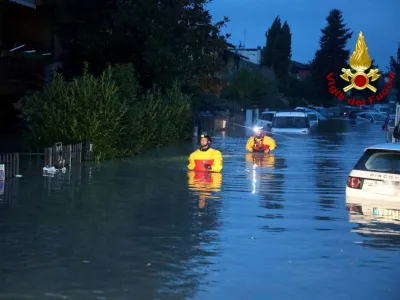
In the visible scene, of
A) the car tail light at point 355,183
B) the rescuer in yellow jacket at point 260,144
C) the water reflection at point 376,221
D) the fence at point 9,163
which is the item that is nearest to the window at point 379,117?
the rescuer in yellow jacket at point 260,144

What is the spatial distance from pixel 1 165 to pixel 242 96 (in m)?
62.0

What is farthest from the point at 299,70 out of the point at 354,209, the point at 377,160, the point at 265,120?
the point at 354,209

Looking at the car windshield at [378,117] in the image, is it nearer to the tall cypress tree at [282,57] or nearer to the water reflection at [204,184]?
the tall cypress tree at [282,57]

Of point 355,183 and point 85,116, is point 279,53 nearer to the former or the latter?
point 85,116

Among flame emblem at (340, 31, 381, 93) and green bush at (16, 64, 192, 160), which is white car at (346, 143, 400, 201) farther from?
flame emblem at (340, 31, 381, 93)

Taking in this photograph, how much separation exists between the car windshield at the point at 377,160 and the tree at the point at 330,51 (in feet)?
292

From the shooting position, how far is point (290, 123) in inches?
1635

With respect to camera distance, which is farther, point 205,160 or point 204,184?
point 205,160

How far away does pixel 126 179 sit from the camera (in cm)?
1838

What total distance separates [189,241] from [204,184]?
285 inches

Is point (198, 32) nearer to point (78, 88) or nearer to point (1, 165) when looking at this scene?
point (78, 88)

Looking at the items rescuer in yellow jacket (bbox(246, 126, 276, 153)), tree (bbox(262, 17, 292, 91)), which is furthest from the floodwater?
tree (bbox(262, 17, 292, 91))

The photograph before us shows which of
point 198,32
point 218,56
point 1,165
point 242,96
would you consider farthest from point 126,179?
point 242,96

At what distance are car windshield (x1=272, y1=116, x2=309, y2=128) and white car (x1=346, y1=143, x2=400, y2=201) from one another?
2788cm
